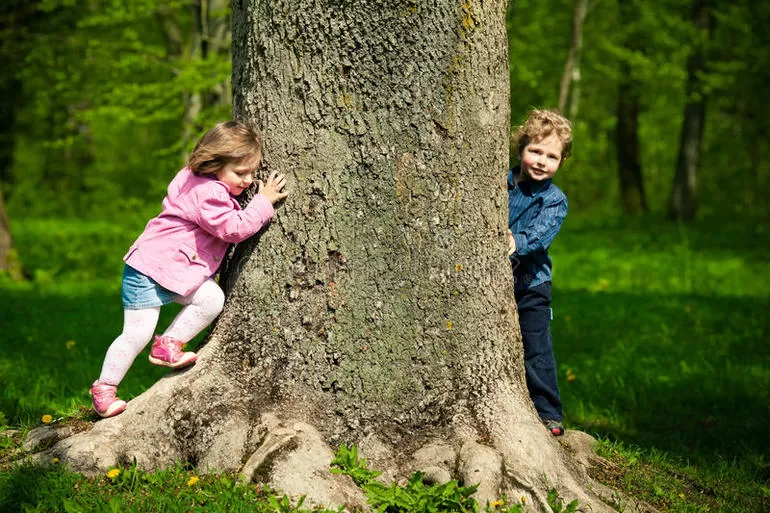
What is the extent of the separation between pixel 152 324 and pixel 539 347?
204 centimetres

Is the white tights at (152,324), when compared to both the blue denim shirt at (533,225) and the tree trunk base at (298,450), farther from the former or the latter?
the blue denim shirt at (533,225)

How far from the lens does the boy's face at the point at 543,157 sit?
4109 mm

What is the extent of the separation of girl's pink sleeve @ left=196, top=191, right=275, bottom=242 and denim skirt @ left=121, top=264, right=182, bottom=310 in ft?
1.24

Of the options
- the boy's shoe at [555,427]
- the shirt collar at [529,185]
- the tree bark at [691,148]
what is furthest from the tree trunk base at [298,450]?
the tree bark at [691,148]

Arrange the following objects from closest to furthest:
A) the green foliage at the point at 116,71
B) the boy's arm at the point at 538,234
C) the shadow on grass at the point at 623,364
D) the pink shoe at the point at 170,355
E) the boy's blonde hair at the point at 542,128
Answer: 1. the pink shoe at the point at 170,355
2. the boy's arm at the point at 538,234
3. the boy's blonde hair at the point at 542,128
4. the shadow on grass at the point at 623,364
5. the green foliage at the point at 116,71

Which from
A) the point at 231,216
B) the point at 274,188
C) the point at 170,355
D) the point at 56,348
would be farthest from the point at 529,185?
the point at 56,348

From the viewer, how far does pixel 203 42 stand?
1121 centimetres

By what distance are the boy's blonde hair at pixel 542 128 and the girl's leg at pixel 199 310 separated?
1.87 meters

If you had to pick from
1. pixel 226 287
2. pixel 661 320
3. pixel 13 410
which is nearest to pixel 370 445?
pixel 226 287

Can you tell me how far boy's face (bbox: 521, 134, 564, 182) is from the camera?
411 cm

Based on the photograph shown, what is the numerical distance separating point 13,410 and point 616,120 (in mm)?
19621

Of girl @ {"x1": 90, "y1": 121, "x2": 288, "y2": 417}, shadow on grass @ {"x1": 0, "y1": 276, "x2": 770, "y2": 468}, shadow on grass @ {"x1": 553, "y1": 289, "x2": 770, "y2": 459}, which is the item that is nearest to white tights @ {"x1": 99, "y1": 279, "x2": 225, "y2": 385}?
girl @ {"x1": 90, "y1": 121, "x2": 288, "y2": 417}

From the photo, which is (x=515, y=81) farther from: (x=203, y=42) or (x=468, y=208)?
(x=468, y=208)

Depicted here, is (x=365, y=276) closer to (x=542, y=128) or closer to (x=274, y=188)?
(x=274, y=188)
